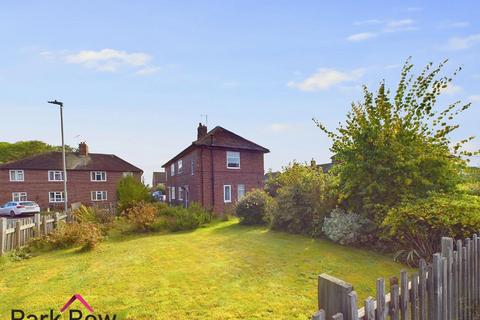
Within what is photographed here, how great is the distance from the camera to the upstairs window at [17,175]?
37.0 m

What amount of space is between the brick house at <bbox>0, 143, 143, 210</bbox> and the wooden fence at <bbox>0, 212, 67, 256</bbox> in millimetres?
24468

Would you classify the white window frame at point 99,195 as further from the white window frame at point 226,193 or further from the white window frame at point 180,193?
the white window frame at point 226,193

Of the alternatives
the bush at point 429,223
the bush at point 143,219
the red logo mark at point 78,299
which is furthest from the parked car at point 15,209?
the bush at point 429,223

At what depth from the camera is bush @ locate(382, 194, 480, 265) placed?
24.8ft

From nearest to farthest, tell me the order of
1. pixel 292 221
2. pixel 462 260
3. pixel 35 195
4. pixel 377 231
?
pixel 462 260 < pixel 377 231 < pixel 292 221 < pixel 35 195

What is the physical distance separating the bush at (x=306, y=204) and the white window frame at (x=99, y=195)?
117 ft

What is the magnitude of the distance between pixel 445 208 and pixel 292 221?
5953 mm

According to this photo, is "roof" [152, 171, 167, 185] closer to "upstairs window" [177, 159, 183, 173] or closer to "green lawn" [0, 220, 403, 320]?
"upstairs window" [177, 159, 183, 173]

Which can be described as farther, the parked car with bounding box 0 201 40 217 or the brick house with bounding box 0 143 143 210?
A: the brick house with bounding box 0 143 143 210

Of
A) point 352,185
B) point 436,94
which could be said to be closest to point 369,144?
point 352,185

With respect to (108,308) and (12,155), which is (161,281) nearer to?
(108,308)

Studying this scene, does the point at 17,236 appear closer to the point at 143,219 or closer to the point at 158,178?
the point at 143,219

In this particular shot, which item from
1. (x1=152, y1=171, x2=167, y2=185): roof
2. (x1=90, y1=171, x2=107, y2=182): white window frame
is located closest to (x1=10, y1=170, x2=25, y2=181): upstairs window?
(x1=90, y1=171, x2=107, y2=182): white window frame

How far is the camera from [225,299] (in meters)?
5.54
